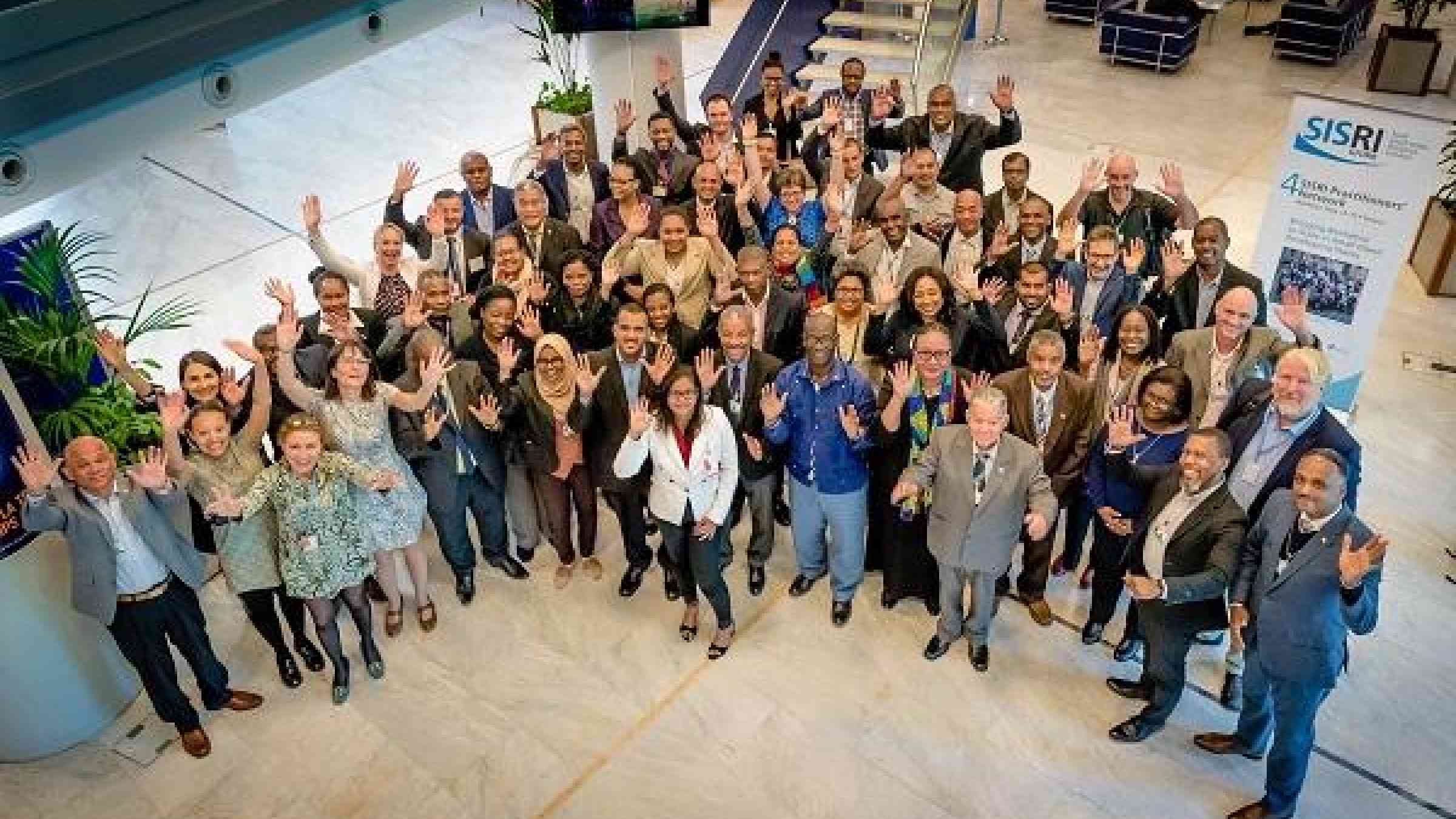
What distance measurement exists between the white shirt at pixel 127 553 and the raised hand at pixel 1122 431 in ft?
13.4

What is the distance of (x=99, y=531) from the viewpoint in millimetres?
4730

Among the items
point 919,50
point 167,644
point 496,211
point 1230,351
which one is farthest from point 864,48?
point 167,644

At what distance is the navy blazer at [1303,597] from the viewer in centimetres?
409

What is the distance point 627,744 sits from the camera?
5.39 metres

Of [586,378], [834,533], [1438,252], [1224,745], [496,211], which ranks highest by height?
[586,378]

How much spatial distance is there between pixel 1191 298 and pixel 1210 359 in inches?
26.1

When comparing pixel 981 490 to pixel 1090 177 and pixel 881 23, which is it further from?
pixel 881 23

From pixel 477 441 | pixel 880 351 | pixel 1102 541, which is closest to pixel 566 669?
pixel 477 441

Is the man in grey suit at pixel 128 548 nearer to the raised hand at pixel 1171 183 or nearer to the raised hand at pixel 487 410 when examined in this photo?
the raised hand at pixel 487 410

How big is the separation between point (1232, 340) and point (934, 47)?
5.94 m

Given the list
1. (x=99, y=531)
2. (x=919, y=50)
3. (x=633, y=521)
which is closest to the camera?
(x=99, y=531)

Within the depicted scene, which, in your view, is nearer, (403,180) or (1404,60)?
(403,180)

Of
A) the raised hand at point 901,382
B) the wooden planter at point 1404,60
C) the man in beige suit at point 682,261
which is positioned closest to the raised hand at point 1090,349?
the raised hand at point 901,382

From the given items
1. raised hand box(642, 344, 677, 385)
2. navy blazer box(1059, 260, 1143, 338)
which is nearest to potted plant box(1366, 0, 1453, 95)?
navy blazer box(1059, 260, 1143, 338)
